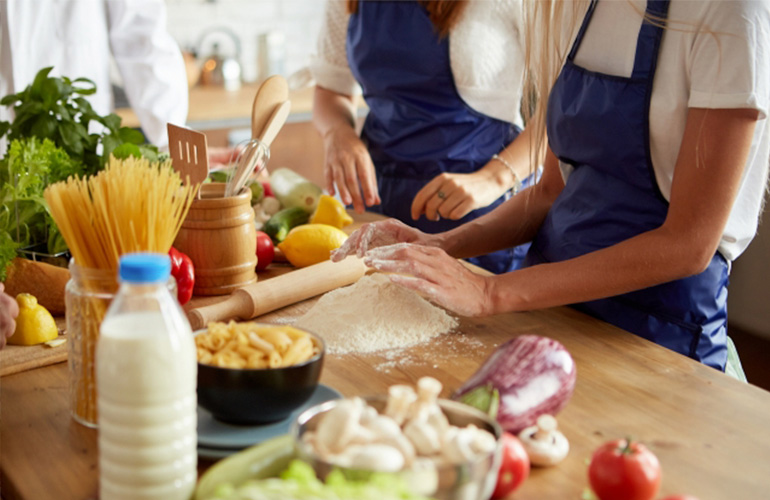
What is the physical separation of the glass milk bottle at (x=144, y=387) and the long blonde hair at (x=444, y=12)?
154cm

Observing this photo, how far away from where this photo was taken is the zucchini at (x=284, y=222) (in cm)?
177

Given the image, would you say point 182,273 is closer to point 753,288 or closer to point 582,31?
point 582,31

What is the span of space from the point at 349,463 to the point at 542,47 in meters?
1.02

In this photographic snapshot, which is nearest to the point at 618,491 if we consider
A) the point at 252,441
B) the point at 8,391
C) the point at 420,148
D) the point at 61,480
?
the point at 252,441

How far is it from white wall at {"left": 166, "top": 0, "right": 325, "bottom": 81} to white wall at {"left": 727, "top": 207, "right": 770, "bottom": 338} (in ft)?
11.5

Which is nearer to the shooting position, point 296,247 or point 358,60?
point 296,247

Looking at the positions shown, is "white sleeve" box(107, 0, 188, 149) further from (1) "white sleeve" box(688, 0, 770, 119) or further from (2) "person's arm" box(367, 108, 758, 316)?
(1) "white sleeve" box(688, 0, 770, 119)

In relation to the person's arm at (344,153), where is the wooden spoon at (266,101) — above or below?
above

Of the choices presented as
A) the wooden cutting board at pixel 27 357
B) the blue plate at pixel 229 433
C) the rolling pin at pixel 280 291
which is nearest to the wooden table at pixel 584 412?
the wooden cutting board at pixel 27 357

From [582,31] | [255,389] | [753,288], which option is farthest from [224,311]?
[753,288]

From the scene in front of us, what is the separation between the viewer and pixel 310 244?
5.26 ft

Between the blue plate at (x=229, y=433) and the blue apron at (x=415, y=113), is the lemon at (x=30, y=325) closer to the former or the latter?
the blue plate at (x=229, y=433)

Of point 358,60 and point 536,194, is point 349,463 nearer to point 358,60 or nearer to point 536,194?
point 536,194

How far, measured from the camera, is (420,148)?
2.26 meters
